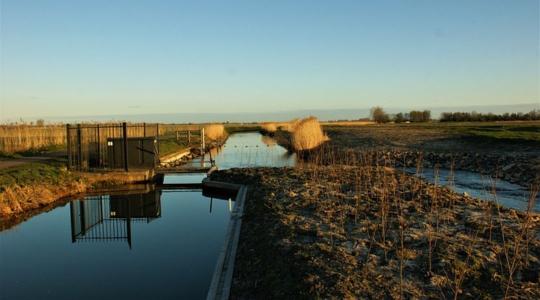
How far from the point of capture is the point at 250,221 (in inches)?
407

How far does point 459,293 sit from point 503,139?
89.7 ft

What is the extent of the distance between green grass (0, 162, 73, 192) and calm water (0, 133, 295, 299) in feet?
5.05

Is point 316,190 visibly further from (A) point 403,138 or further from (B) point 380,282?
(A) point 403,138

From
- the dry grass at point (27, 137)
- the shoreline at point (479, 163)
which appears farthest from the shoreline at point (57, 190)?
the dry grass at point (27, 137)

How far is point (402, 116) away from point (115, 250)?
107036 millimetres

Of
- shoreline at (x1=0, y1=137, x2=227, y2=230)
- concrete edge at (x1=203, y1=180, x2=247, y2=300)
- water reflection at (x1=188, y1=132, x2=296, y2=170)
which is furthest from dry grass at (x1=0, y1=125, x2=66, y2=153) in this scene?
concrete edge at (x1=203, y1=180, x2=247, y2=300)

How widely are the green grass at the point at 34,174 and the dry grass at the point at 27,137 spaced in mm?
9663

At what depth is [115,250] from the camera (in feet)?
34.0

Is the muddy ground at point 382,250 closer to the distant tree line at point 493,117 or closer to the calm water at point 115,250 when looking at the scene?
the calm water at point 115,250

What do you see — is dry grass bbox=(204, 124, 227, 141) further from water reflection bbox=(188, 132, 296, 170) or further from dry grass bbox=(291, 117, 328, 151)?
dry grass bbox=(291, 117, 328, 151)

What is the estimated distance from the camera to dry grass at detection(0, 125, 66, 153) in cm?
2609

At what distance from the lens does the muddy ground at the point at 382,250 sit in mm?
5707

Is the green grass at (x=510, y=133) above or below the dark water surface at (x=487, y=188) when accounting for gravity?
above

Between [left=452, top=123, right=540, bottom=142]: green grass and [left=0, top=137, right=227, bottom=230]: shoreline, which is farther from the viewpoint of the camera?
[left=452, top=123, right=540, bottom=142]: green grass
